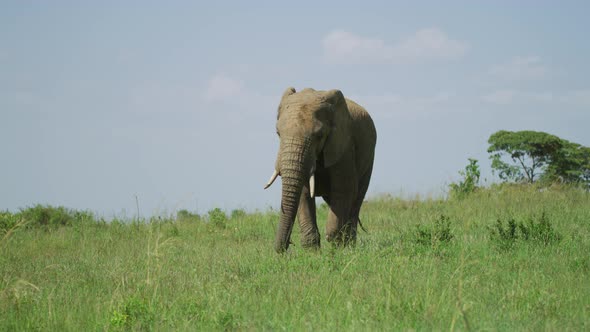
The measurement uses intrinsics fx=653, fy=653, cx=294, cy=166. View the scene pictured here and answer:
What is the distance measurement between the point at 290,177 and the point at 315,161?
0.54 m

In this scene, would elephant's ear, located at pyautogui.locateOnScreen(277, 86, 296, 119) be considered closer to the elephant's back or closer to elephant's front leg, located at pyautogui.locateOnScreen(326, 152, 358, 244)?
elephant's front leg, located at pyautogui.locateOnScreen(326, 152, 358, 244)

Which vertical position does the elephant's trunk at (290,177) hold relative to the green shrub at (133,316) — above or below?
above

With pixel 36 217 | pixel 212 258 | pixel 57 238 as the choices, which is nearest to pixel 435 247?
pixel 212 258

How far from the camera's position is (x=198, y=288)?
6824 millimetres

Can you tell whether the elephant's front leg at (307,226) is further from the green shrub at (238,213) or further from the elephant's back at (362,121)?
the green shrub at (238,213)

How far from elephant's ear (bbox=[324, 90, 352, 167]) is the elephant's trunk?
758 millimetres

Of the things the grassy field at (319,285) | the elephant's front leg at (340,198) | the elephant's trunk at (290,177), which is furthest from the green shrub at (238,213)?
the elephant's trunk at (290,177)

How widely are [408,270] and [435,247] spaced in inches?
54.4

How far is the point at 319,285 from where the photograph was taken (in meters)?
6.59

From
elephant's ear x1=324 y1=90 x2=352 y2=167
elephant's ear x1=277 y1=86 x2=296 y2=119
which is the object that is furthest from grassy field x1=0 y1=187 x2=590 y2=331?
elephant's ear x1=277 y1=86 x2=296 y2=119

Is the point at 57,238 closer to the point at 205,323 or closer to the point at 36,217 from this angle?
the point at 36,217

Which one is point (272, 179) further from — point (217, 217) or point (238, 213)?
point (238, 213)

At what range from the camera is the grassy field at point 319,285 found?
214 inches

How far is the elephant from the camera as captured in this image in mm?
9203
